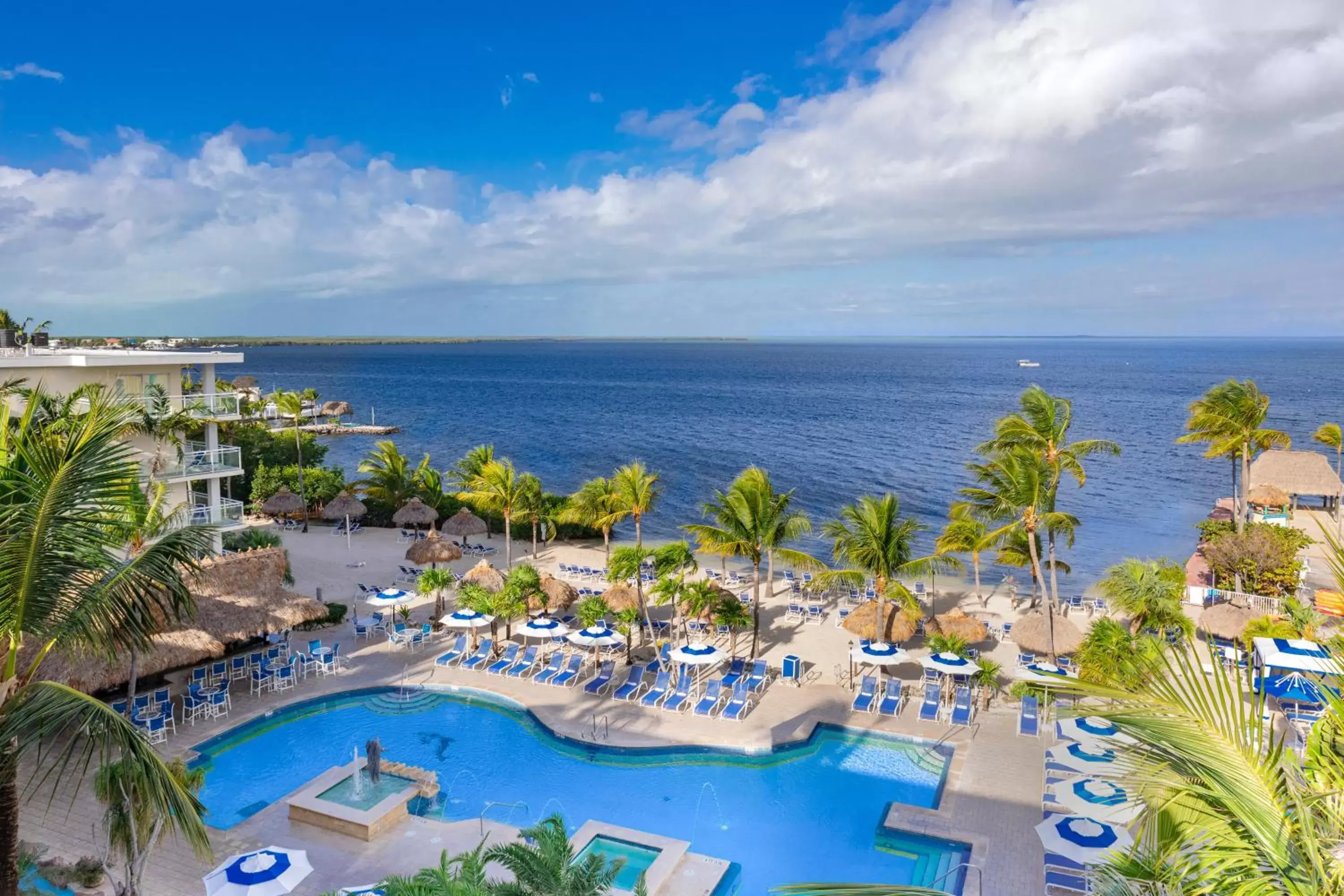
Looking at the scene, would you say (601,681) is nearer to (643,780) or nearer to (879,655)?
(643,780)

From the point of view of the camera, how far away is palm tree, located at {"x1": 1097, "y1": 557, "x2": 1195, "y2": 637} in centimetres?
1830

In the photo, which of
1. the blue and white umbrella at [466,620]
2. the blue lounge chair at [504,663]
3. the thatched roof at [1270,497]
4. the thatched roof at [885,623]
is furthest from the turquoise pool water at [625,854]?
the thatched roof at [1270,497]

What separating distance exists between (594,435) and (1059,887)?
73296 mm

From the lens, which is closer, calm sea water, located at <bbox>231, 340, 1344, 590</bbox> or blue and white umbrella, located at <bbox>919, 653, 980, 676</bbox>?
blue and white umbrella, located at <bbox>919, 653, 980, 676</bbox>

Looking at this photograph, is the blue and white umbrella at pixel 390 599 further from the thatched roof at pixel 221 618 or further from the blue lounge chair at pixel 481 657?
the blue lounge chair at pixel 481 657

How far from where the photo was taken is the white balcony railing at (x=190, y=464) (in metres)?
21.5

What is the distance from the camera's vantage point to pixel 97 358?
2112 cm

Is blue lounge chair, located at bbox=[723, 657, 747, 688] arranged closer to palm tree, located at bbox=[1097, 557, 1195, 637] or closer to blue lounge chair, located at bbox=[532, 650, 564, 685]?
blue lounge chair, located at bbox=[532, 650, 564, 685]

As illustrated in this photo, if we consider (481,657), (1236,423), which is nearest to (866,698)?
(481,657)

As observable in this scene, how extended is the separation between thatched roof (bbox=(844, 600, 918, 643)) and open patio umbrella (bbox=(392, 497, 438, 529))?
17419 mm

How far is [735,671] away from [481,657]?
594cm

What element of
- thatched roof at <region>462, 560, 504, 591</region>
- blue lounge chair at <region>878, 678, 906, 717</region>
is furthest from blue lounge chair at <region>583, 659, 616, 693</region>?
blue lounge chair at <region>878, 678, 906, 717</region>

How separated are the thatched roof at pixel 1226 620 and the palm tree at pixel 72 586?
69.9 ft

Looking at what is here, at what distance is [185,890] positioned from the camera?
1116 cm
